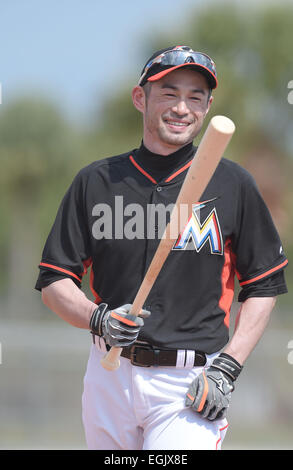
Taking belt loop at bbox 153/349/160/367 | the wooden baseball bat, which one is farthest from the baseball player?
the wooden baseball bat

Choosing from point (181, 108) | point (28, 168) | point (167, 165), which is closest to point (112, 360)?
point (167, 165)

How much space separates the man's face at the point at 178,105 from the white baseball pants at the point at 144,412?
93 cm

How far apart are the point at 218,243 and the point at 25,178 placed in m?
18.0

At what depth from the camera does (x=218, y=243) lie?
2912 millimetres

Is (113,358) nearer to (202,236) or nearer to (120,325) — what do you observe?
(120,325)

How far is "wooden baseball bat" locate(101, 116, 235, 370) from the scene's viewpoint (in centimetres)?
245

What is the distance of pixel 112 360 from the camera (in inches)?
110

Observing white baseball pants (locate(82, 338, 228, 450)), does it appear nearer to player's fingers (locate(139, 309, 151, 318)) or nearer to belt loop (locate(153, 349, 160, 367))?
belt loop (locate(153, 349, 160, 367))

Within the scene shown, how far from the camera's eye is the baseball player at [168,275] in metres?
2.84

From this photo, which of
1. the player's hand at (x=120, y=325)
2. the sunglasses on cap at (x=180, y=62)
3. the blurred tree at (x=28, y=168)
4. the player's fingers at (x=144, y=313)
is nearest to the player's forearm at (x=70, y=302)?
the player's hand at (x=120, y=325)

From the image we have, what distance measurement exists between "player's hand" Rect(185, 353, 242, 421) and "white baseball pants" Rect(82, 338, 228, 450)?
6 cm

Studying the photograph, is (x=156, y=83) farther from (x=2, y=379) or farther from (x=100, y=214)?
(x=2, y=379)

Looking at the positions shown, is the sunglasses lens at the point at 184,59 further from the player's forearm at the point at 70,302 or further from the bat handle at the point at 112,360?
the bat handle at the point at 112,360
